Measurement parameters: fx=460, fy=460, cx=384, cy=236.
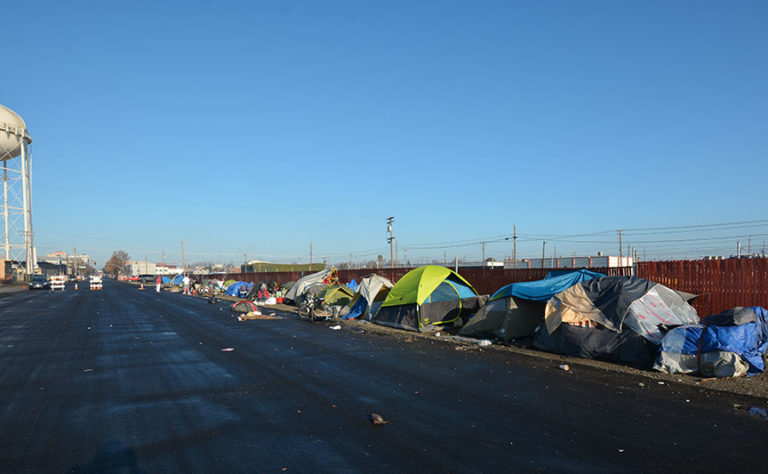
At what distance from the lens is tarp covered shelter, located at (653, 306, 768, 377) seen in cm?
818

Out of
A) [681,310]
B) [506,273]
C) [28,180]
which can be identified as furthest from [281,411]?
[28,180]

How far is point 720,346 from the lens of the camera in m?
8.29

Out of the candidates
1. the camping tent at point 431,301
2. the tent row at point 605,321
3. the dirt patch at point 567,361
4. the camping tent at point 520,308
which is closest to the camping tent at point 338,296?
the dirt patch at point 567,361

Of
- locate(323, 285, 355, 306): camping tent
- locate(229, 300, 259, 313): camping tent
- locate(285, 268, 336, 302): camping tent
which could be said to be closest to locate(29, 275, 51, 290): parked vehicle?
locate(285, 268, 336, 302): camping tent

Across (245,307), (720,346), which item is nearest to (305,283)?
(245,307)

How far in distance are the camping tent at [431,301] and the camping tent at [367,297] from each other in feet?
6.92

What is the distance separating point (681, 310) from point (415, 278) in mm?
8275

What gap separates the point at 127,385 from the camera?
8.34 metres

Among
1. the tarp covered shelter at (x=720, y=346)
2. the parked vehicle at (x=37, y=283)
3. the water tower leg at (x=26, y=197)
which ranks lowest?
the parked vehicle at (x=37, y=283)

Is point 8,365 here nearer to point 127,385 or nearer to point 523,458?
point 127,385

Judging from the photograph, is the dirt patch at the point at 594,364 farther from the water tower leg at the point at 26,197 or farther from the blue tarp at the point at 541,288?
the water tower leg at the point at 26,197

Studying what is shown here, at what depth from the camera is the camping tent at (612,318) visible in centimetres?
962

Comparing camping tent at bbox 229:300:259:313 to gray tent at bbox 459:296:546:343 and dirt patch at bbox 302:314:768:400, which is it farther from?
gray tent at bbox 459:296:546:343

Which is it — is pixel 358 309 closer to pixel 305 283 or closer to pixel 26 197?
pixel 305 283
